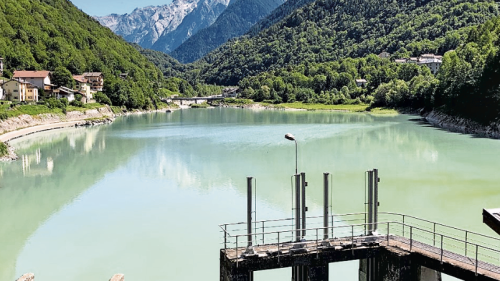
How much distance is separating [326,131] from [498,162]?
104ft

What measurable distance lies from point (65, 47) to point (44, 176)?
109m

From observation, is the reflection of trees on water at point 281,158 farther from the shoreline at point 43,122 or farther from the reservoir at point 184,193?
the shoreline at point 43,122

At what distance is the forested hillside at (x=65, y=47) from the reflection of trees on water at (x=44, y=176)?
4933cm

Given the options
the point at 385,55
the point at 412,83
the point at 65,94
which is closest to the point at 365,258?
the point at 65,94

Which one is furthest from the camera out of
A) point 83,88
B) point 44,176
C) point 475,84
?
point 83,88

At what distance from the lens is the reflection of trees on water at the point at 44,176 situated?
22578mm

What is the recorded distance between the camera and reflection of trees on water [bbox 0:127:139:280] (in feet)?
74.1

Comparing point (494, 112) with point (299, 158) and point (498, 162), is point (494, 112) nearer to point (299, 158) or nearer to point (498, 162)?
point (498, 162)

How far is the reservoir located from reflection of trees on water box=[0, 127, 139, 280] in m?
0.10

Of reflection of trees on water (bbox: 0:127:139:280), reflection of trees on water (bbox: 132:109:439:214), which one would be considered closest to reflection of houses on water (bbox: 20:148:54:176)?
reflection of trees on water (bbox: 0:127:139:280)

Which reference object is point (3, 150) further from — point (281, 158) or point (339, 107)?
point (339, 107)

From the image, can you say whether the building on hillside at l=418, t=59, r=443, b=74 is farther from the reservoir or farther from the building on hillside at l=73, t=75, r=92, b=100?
the building on hillside at l=73, t=75, r=92, b=100

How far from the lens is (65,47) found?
135625 mm

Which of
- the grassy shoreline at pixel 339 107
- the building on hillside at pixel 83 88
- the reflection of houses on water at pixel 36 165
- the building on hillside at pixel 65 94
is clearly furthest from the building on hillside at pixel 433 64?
the reflection of houses on water at pixel 36 165
